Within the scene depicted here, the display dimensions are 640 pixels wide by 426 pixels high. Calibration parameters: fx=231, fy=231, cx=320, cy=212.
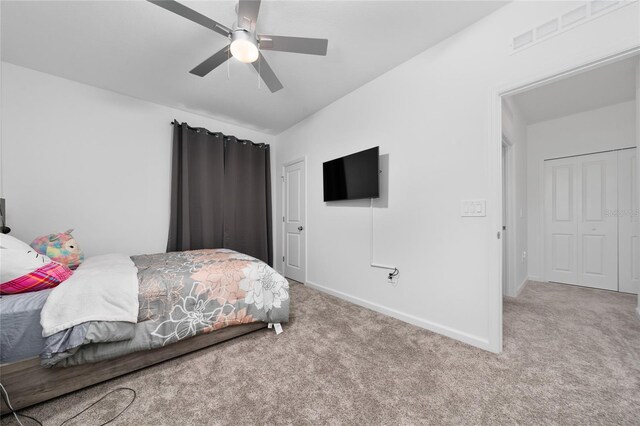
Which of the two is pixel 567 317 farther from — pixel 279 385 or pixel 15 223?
pixel 15 223

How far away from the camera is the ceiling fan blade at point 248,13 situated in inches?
54.4

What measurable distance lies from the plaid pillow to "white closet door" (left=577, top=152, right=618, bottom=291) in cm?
577

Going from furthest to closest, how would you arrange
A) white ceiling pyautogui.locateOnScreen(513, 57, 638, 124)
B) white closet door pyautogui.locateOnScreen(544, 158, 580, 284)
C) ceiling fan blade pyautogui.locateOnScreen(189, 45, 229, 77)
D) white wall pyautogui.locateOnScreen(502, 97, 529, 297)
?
white closet door pyautogui.locateOnScreen(544, 158, 580, 284) → white wall pyautogui.locateOnScreen(502, 97, 529, 297) → white ceiling pyautogui.locateOnScreen(513, 57, 638, 124) → ceiling fan blade pyautogui.locateOnScreen(189, 45, 229, 77)

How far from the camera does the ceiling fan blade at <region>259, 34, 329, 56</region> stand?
Result: 1.56m

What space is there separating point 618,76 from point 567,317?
2.61 metres

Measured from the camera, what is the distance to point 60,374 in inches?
51.9

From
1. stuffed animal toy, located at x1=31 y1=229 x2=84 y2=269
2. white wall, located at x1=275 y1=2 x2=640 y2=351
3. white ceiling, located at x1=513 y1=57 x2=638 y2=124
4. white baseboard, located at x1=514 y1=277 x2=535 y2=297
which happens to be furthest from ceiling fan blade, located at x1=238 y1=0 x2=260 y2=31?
white baseboard, located at x1=514 y1=277 x2=535 y2=297

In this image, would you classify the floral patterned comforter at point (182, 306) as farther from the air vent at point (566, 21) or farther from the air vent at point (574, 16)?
the air vent at point (574, 16)

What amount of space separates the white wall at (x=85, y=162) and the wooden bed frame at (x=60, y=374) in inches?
71.2

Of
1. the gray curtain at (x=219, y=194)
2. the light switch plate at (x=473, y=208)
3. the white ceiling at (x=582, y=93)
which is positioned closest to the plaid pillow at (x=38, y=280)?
the gray curtain at (x=219, y=194)

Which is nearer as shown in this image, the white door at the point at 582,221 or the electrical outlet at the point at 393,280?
the electrical outlet at the point at 393,280

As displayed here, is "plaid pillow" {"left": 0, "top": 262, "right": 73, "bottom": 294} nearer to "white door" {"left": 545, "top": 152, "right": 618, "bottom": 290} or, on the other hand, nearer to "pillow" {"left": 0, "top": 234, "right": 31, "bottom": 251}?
"pillow" {"left": 0, "top": 234, "right": 31, "bottom": 251}

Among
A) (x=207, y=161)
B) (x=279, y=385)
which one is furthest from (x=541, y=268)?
(x=207, y=161)

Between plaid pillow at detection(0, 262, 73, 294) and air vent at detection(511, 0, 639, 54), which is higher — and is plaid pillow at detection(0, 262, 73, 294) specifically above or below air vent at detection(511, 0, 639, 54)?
below
